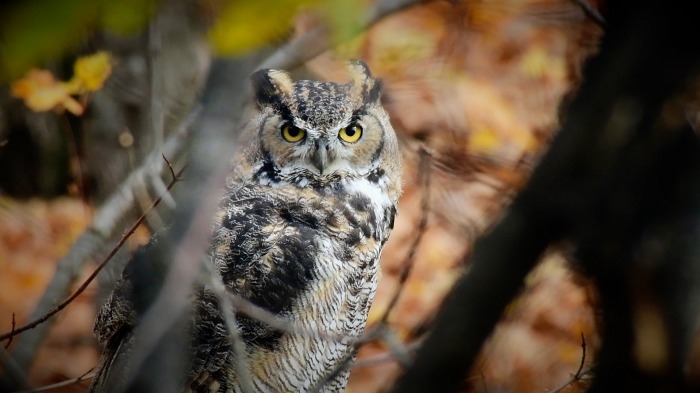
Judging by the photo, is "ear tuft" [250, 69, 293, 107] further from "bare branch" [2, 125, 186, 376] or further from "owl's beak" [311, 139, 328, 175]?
"bare branch" [2, 125, 186, 376]

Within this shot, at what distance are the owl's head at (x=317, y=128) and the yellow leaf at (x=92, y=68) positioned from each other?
0.74 meters

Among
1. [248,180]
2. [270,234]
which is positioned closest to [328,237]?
[270,234]

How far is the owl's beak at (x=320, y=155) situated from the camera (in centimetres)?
233

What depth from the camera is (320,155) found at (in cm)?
234

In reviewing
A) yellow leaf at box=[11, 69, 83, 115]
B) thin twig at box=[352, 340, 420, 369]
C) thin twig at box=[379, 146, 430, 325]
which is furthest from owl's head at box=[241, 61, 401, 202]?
yellow leaf at box=[11, 69, 83, 115]

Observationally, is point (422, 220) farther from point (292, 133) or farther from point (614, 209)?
point (292, 133)

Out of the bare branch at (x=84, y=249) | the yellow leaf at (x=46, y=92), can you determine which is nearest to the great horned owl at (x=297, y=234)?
the bare branch at (x=84, y=249)

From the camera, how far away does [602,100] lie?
931mm

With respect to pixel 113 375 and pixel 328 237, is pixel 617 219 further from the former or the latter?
pixel 113 375

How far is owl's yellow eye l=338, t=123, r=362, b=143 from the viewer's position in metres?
2.37

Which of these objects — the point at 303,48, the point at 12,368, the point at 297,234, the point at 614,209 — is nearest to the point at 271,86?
the point at 297,234

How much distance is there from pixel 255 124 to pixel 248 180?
167mm

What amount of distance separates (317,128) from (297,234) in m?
0.31

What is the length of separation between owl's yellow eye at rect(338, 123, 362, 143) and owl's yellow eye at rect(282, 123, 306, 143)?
0.37ft
